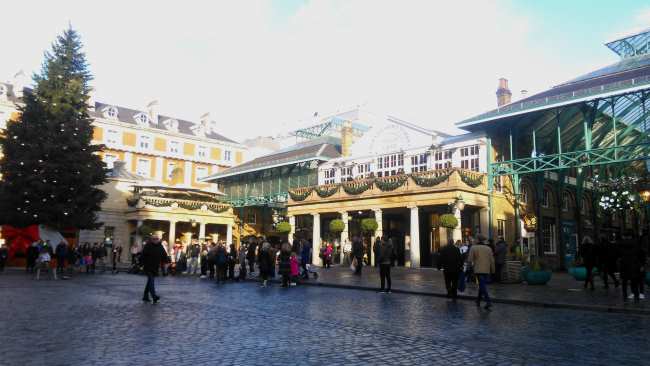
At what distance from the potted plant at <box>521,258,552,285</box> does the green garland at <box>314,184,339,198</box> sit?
18.2 m

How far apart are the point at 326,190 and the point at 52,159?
693 inches

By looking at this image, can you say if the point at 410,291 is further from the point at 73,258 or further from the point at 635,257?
the point at 73,258

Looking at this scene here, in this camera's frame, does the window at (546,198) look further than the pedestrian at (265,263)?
Yes

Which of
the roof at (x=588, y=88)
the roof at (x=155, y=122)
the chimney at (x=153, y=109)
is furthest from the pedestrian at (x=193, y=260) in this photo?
the chimney at (x=153, y=109)

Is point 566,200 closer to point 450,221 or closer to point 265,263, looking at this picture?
point 450,221

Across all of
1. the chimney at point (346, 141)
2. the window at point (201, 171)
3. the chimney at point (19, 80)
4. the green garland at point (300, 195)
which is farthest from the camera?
the window at point (201, 171)

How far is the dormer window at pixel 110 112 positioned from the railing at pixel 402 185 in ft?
109

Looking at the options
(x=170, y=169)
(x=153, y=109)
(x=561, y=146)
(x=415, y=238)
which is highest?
(x=153, y=109)

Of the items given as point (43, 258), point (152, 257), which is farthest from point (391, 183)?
point (152, 257)

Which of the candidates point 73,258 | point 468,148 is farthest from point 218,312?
point 468,148

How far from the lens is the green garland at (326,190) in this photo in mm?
35906

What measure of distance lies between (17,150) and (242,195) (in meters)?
20.8

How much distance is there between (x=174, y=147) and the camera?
2584 inches

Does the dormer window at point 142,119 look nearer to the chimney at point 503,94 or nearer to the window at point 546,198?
the chimney at point 503,94
